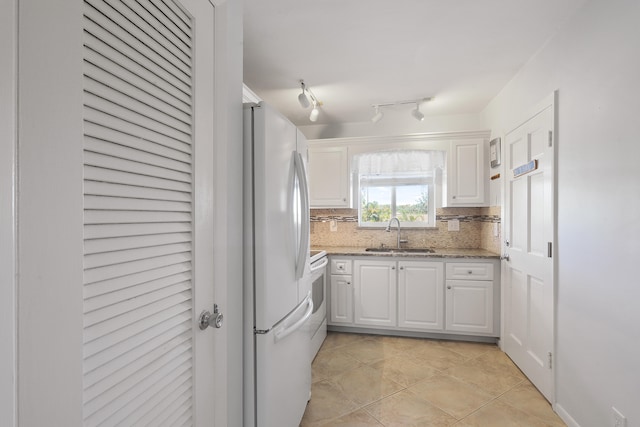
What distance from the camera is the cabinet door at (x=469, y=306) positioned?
9.73 feet

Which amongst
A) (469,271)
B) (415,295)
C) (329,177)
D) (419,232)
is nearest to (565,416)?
(469,271)

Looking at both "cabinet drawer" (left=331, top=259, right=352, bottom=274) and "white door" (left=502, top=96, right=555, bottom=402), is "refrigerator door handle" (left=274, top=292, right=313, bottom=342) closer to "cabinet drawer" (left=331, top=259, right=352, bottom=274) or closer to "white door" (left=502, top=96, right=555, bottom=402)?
"cabinet drawer" (left=331, top=259, right=352, bottom=274)

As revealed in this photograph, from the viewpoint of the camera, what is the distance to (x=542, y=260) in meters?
2.11

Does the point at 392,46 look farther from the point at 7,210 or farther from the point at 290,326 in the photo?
the point at 7,210

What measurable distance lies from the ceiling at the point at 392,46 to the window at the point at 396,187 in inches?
26.3

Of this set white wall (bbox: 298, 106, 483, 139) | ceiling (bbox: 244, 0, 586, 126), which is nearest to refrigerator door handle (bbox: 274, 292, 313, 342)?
ceiling (bbox: 244, 0, 586, 126)

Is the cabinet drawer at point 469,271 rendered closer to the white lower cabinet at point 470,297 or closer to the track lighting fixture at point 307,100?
the white lower cabinet at point 470,297

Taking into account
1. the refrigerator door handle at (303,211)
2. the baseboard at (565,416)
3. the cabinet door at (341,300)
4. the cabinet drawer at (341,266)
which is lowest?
the baseboard at (565,416)

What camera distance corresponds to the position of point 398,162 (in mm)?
3533

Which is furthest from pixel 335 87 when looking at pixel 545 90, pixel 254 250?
pixel 254 250

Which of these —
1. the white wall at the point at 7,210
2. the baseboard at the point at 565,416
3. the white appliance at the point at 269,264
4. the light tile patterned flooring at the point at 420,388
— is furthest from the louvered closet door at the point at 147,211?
the baseboard at the point at 565,416

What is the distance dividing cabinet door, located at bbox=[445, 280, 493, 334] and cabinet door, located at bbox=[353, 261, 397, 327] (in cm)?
54

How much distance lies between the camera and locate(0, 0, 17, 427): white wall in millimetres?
489

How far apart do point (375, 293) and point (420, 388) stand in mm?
1071
